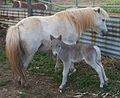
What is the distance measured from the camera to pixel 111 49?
7.46 meters

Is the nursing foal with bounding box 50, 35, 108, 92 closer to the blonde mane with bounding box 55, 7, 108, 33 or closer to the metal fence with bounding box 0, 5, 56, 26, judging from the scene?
the blonde mane with bounding box 55, 7, 108, 33

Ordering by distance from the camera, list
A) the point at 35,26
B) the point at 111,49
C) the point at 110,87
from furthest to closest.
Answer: the point at 111,49
the point at 35,26
the point at 110,87

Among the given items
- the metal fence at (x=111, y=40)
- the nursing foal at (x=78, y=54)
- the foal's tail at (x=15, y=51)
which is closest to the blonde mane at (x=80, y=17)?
the nursing foal at (x=78, y=54)

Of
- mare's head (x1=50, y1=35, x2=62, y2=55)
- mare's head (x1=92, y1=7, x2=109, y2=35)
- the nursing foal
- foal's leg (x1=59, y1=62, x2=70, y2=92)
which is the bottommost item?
foal's leg (x1=59, y1=62, x2=70, y2=92)

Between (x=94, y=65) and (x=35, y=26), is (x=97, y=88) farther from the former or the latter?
(x=35, y=26)

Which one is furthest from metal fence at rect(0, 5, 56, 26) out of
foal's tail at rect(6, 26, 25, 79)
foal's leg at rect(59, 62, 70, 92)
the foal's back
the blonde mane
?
foal's leg at rect(59, 62, 70, 92)

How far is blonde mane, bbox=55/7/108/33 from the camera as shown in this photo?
21.0 ft

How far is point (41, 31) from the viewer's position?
19.8 ft

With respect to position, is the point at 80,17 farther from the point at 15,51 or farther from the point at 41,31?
the point at 15,51

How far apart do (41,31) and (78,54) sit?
2.99 ft

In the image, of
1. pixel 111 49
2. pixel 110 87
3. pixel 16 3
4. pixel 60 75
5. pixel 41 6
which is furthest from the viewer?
pixel 16 3

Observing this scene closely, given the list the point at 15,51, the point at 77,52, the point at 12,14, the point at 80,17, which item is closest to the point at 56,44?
the point at 77,52

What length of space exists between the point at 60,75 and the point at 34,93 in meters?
1.02

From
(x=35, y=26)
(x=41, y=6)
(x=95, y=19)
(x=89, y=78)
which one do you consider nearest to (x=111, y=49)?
(x=95, y=19)
